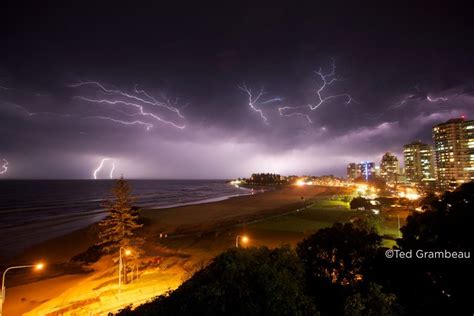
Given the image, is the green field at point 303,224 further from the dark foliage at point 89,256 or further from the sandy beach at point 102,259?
the dark foliage at point 89,256

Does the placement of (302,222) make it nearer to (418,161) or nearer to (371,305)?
(371,305)

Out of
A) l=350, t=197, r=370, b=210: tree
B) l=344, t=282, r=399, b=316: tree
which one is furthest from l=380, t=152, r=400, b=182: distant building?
l=344, t=282, r=399, b=316: tree

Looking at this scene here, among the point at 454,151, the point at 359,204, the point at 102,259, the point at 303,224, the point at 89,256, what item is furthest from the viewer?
the point at 454,151

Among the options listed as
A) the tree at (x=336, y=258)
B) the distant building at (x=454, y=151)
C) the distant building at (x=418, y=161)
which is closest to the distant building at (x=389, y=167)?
the distant building at (x=418, y=161)

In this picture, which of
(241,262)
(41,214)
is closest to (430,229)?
(241,262)
